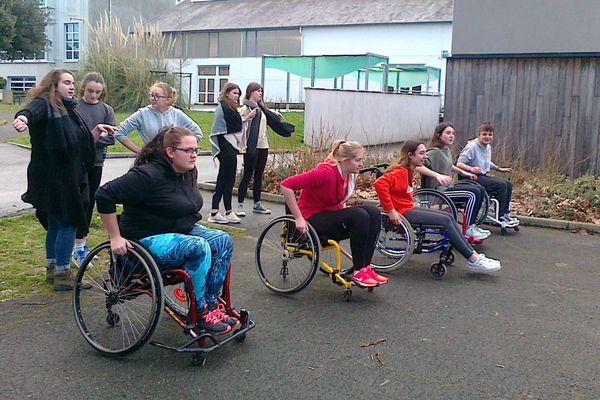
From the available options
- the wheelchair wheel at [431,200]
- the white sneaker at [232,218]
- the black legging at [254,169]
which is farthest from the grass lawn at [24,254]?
the wheelchair wheel at [431,200]

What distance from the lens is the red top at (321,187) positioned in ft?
18.3

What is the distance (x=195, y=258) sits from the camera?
4160 mm

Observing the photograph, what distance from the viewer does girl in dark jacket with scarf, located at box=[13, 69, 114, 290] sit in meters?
5.21

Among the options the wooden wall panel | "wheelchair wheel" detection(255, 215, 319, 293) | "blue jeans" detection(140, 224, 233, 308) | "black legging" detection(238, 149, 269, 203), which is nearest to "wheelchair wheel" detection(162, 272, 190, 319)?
"blue jeans" detection(140, 224, 233, 308)

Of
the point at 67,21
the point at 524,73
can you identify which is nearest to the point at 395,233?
the point at 524,73

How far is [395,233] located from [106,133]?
2.78 meters

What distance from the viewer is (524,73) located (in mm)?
12938

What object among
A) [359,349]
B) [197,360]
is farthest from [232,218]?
[197,360]

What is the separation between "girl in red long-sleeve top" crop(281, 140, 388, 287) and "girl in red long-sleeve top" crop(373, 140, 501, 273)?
661 mm

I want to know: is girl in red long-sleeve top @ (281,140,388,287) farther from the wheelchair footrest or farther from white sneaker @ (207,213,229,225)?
white sneaker @ (207,213,229,225)

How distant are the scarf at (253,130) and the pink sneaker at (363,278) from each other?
12.2 ft

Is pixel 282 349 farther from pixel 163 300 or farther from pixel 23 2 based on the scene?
pixel 23 2

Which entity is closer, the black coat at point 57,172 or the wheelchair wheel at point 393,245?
the black coat at point 57,172

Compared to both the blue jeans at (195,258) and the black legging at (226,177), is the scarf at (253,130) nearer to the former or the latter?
the black legging at (226,177)
